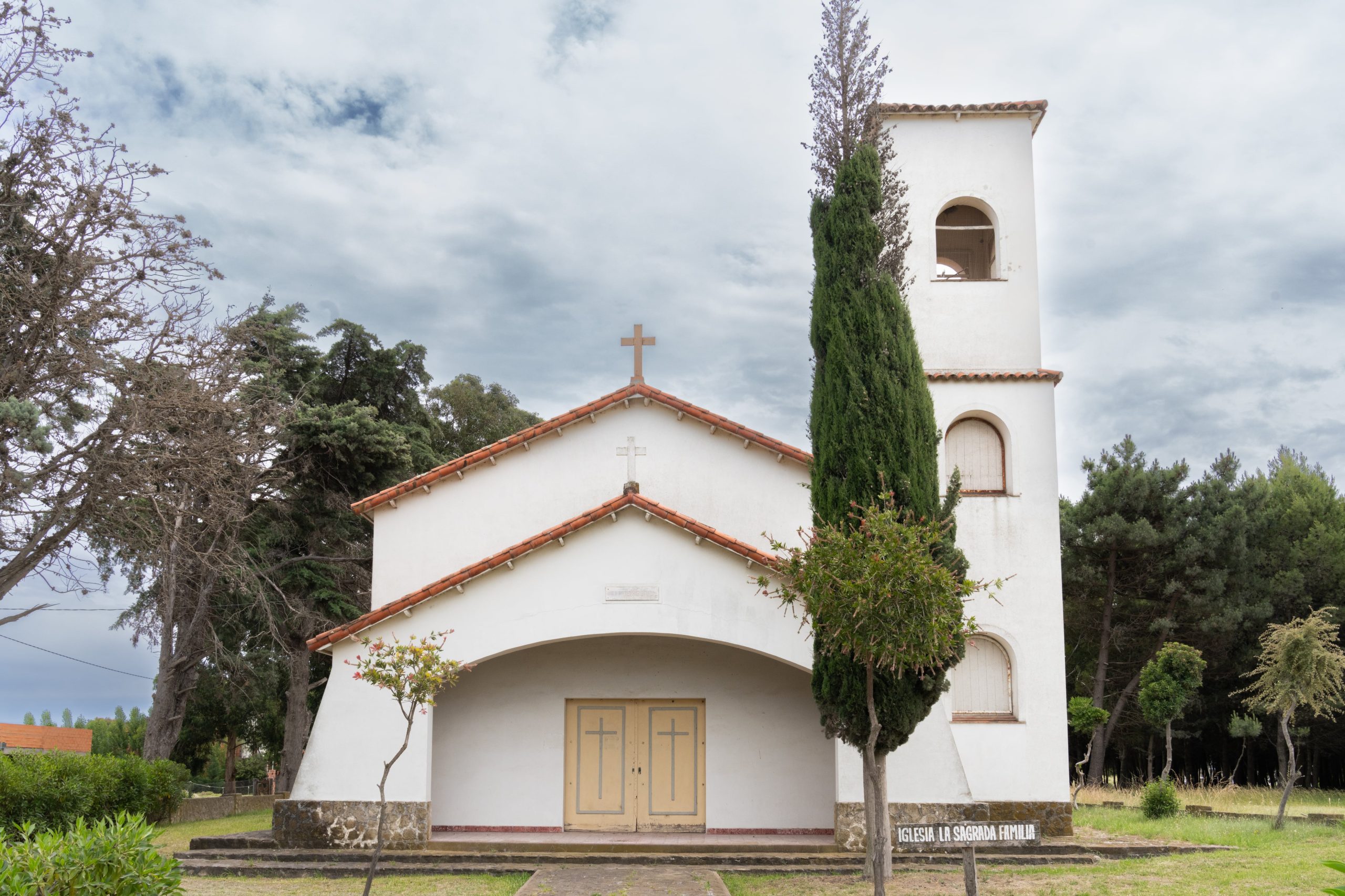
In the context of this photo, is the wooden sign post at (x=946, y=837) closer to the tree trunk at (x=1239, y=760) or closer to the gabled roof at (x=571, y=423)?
the gabled roof at (x=571, y=423)

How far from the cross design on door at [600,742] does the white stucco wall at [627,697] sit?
48 cm

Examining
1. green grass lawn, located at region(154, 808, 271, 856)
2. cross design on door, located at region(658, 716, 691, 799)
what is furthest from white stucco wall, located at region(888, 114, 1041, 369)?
green grass lawn, located at region(154, 808, 271, 856)

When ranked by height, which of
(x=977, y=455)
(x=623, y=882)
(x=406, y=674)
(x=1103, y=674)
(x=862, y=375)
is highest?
(x=862, y=375)

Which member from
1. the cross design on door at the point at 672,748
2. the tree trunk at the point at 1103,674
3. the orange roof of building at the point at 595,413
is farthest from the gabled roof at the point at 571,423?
the tree trunk at the point at 1103,674

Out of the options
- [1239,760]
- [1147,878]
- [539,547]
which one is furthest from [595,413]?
[1239,760]

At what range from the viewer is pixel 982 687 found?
17359 mm

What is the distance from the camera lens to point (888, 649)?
1123 centimetres

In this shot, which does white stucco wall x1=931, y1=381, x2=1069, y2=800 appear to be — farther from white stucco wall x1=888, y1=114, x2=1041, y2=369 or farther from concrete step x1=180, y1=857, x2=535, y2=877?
concrete step x1=180, y1=857, x2=535, y2=877

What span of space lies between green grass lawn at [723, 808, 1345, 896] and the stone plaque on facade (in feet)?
13.0

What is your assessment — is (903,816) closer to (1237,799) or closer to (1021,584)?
(1021,584)

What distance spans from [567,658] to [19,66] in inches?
464

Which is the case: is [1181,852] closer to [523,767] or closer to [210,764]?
[523,767]

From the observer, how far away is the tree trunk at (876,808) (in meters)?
11.5

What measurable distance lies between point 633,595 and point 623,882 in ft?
13.5
